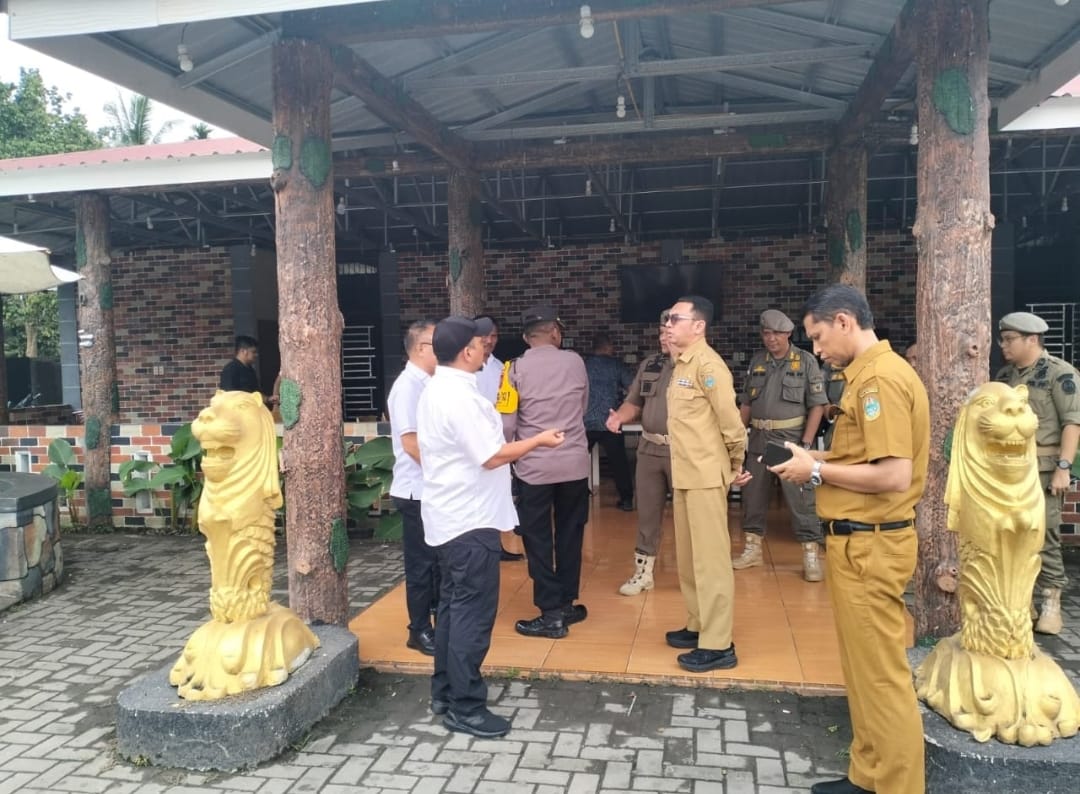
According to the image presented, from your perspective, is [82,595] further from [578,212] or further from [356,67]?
[578,212]

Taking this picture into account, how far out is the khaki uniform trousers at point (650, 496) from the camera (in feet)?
14.5

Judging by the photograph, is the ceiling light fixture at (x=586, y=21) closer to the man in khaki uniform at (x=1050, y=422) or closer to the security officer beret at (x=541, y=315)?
the security officer beret at (x=541, y=315)

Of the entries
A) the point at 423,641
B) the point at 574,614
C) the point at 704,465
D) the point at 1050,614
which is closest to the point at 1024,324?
the point at 1050,614

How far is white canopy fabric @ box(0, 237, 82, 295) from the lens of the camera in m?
5.43

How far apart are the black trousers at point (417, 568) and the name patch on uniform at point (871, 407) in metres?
2.09

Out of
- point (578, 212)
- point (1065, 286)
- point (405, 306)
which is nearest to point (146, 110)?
point (405, 306)

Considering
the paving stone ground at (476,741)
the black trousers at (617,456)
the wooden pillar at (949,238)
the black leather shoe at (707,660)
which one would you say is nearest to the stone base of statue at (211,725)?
the paving stone ground at (476,741)

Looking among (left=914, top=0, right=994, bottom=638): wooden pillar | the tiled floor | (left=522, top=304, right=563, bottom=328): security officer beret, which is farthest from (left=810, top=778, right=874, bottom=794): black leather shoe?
(left=522, top=304, right=563, bottom=328): security officer beret

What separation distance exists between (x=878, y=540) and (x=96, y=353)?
22.1 ft

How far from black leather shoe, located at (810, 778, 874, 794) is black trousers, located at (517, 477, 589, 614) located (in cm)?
164

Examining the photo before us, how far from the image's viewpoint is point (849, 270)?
566 cm

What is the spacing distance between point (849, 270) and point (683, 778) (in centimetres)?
401

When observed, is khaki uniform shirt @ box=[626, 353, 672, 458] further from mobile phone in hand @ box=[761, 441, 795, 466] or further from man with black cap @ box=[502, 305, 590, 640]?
mobile phone in hand @ box=[761, 441, 795, 466]

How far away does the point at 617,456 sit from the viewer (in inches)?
274
